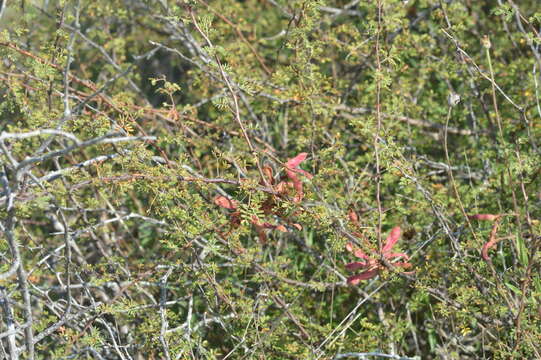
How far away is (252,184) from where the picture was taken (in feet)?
6.95

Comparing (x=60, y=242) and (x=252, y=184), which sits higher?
(x=252, y=184)

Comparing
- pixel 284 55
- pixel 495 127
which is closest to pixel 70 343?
Result: pixel 495 127

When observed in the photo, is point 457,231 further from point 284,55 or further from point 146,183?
point 284,55

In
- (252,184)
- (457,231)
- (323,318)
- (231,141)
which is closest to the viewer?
(252,184)

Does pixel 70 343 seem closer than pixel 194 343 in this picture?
Yes

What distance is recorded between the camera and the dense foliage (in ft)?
7.22

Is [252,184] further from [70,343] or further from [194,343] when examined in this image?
[70,343]

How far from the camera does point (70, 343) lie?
2.17 m

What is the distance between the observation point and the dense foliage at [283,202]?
7.22ft

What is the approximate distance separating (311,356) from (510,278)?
30.0 inches

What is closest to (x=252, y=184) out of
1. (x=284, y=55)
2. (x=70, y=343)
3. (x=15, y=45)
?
(x=70, y=343)

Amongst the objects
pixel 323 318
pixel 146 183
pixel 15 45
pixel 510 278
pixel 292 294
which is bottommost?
pixel 323 318

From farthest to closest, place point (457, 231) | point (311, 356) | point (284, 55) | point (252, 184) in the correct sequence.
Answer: point (284, 55)
point (457, 231)
point (311, 356)
point (252, 184)

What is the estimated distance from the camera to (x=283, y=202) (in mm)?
2188
